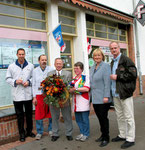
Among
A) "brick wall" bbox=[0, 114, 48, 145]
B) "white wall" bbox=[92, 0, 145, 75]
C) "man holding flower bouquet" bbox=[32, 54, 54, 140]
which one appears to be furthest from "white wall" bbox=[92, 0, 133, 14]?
"brick wall" bbox=[0, 114, 48, 145]

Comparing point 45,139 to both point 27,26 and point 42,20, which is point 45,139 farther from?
point 42,20

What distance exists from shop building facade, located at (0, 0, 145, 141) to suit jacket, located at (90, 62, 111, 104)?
2161 millimetres

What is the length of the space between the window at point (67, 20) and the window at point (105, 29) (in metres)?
0.78

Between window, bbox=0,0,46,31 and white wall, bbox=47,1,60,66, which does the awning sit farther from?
window, bbox=0,0,46,31

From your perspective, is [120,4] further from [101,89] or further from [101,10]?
[101,89]

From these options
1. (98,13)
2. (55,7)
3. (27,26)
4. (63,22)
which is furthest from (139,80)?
(27,26)

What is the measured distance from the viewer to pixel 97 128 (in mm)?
4688

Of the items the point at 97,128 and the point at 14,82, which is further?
the point at 97,128

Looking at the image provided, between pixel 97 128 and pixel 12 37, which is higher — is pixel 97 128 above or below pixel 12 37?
below

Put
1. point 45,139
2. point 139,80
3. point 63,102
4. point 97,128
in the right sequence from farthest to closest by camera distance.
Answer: point 139,80
point 97,128
point 45,139
point 63,102

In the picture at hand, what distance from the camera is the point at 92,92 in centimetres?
361

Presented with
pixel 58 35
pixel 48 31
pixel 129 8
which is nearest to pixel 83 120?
pixel 58 35

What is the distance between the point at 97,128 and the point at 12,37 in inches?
136

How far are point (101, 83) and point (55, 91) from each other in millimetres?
916
